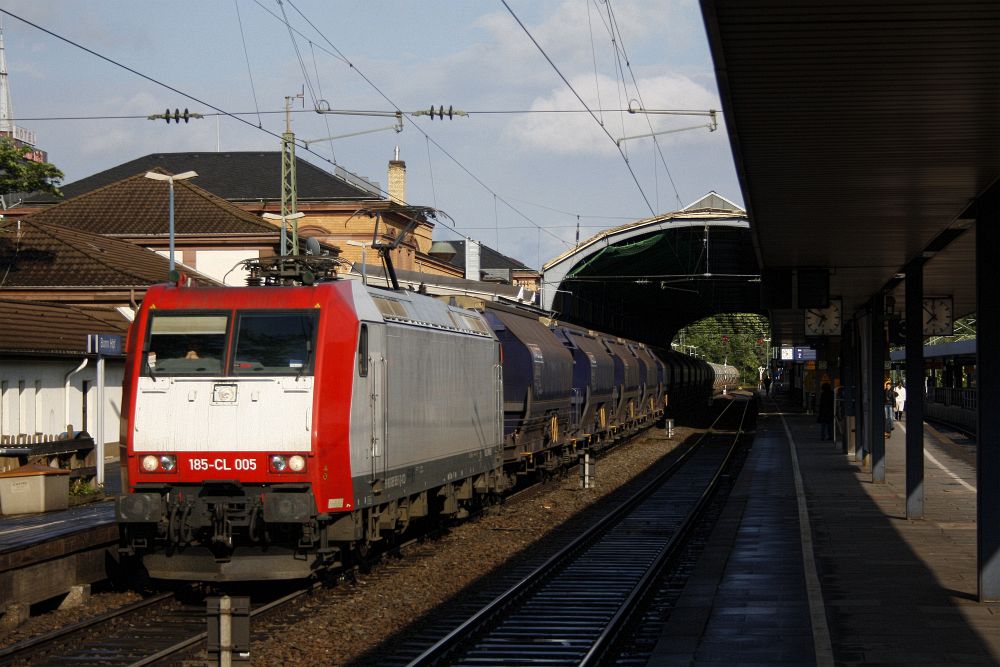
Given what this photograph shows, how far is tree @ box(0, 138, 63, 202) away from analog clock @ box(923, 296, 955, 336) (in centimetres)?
2605

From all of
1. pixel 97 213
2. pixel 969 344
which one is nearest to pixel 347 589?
pixel 969 344

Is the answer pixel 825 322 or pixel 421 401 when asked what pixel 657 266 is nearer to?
pixel 825 322

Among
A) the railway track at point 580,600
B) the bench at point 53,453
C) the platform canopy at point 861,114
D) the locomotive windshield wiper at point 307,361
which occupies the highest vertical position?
the platform canopy at point 861,114

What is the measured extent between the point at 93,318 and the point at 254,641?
22.1 meters

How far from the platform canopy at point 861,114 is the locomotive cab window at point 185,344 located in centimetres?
532

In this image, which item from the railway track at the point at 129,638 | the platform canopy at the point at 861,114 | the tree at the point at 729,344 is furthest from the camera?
the tree at the point at 729,344

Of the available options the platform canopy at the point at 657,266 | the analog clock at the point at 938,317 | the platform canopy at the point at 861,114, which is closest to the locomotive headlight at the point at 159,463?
the platform canopy at the point at 861,114

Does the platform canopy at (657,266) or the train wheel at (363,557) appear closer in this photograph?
the train wheel at (363,557)

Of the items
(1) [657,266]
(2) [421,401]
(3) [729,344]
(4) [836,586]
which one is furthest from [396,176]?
(3) [729,344]

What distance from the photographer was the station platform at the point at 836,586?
389 inches

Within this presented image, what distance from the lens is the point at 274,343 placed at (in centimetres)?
1237

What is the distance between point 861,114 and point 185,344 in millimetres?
6855

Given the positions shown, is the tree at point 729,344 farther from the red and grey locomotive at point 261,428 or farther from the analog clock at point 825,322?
the red and grey locomotive at point 261,428

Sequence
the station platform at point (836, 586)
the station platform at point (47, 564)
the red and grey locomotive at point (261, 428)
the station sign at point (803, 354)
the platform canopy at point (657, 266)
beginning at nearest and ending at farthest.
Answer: the station platform at point (836, 586), the station platform at point (47, 564), the red and grey locomotive at point (261, 428), the platform canopy at point (657, 266), the station sign at point (803, 354)
